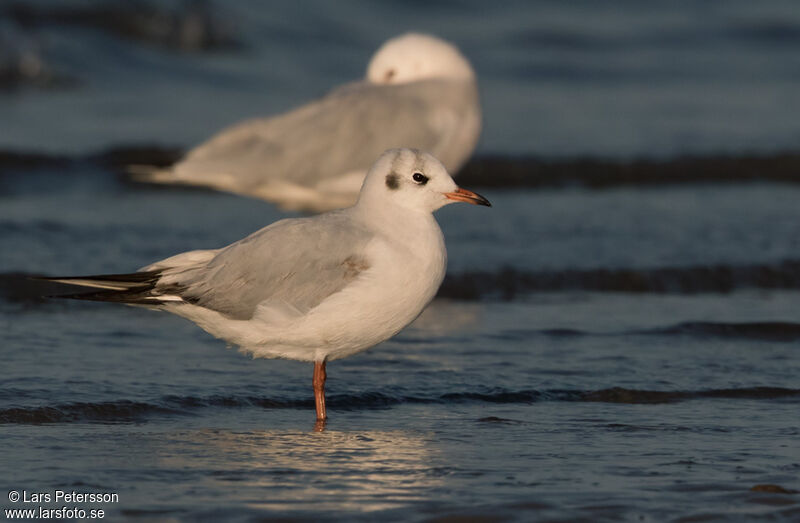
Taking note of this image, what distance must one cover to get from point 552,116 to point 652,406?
28.9 feet

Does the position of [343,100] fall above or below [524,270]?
Answer: above

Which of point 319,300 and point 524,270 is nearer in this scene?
point 319,300

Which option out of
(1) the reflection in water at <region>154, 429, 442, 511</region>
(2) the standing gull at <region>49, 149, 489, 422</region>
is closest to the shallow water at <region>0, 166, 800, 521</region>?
(1) the reflection in water at <region>154, 429, 442, 511</region>

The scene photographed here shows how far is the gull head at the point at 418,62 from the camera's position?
951cm

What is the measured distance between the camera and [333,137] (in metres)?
9.09

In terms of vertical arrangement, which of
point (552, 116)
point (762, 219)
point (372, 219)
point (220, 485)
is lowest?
point (220, 485)

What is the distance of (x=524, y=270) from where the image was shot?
850cm

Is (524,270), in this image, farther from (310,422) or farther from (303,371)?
(310,422)

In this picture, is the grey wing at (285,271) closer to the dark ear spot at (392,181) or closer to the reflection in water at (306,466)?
the dark ear spot at (392,181)

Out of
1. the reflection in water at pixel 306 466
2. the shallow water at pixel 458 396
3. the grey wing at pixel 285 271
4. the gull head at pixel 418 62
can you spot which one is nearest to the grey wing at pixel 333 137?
the gull head at pixel 418 62

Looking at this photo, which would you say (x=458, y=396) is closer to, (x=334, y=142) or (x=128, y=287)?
(x=128, y=287)

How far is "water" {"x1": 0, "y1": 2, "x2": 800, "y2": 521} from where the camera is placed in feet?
14.7

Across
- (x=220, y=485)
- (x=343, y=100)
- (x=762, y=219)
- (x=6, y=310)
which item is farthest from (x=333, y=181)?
(x=220, y=485)

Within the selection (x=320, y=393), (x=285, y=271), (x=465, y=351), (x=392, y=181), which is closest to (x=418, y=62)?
(x=465, y=351)
